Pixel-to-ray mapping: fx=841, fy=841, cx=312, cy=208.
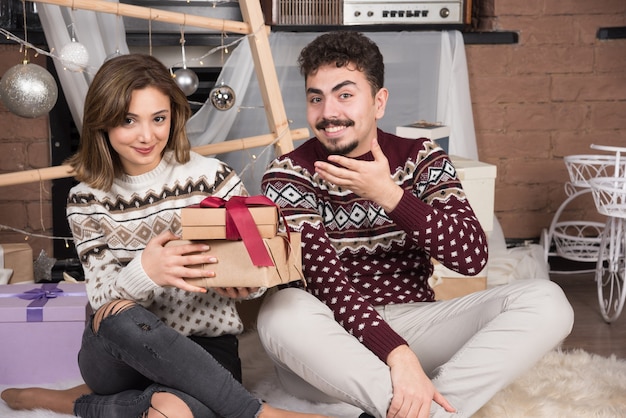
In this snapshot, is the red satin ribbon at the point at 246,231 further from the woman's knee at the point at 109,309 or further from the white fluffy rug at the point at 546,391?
the white fluffy rug at the point at 546,391

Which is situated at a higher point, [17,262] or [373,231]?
[373,231]

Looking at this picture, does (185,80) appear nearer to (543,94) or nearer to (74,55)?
(74,55)

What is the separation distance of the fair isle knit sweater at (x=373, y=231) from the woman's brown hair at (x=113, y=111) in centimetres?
20

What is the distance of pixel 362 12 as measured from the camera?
2.80 m

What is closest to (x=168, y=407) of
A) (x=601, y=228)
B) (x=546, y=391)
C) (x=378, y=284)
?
(x=378, y=284)

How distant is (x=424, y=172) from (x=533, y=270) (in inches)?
47.9

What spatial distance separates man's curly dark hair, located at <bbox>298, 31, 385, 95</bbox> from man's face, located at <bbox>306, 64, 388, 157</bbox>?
0.01 metres

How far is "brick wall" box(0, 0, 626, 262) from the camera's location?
292 cm

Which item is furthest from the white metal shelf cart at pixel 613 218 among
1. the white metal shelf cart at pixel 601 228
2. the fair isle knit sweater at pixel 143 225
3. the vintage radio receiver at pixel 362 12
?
the fair isle knit sweater at pixel 143 225

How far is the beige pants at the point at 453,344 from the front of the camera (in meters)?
1.44

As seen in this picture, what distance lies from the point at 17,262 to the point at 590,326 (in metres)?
1.61

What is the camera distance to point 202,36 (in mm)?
2691

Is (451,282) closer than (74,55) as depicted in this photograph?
No

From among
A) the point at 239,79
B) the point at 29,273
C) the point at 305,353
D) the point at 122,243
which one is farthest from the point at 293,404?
the point at 239,79
